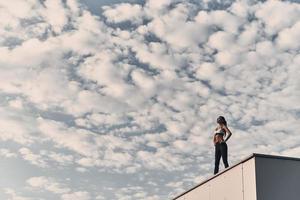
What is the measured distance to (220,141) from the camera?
14047 mm

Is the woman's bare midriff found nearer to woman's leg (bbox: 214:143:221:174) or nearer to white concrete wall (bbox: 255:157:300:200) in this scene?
woman's leg (bbox: 214:143:221:174)

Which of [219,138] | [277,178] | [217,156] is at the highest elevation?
[219,138]

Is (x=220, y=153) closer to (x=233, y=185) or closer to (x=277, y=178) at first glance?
(x=233, y=185)

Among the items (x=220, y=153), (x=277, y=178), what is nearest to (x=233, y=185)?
(x=277, y=178)

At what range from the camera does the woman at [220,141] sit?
45.6 ft

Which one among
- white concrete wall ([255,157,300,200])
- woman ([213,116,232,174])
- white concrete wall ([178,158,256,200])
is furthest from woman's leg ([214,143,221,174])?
white concrete wall ([255,157,300,200])

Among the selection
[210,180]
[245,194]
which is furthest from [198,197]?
[245,194]

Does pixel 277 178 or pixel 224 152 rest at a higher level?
pixel 224 152

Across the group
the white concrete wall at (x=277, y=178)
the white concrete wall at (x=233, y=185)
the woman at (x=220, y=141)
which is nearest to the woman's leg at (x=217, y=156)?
the woman at (x=220, y=141)

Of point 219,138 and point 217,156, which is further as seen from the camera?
point 217,156

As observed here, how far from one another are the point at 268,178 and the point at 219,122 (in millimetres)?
3873

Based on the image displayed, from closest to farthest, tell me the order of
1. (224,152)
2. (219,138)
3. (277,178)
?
1. (277,178)
2. (224,152)
3. (219,138)

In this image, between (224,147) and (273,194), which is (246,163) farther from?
(224,147)

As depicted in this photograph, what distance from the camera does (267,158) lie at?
10.4m
